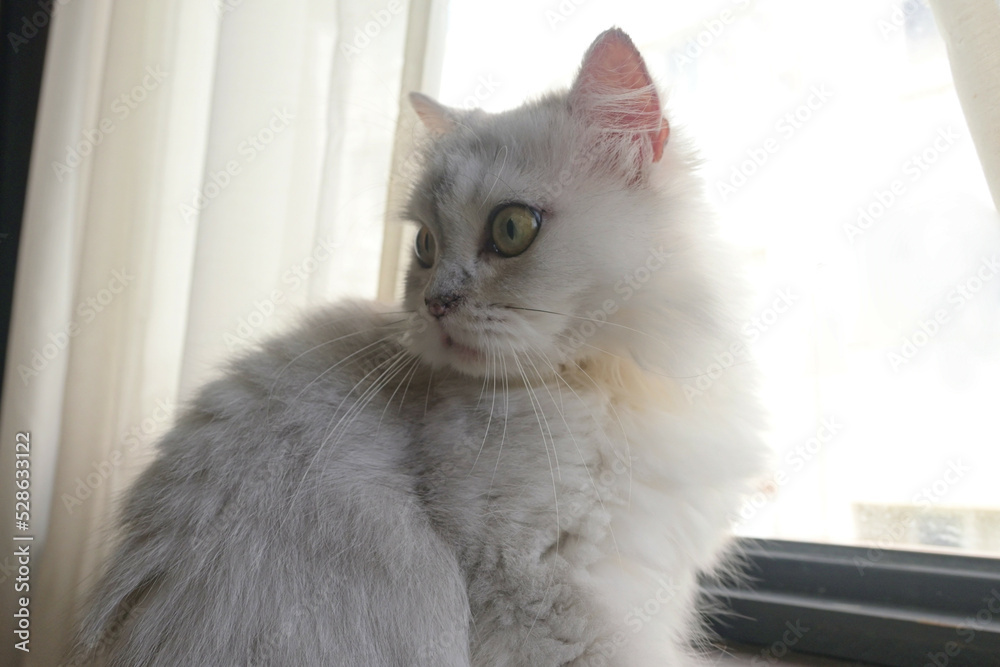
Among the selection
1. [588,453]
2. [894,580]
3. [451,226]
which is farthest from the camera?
[894,580]

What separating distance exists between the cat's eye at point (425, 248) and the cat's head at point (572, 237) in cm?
8

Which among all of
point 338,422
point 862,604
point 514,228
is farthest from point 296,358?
point 862,604

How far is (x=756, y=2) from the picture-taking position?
1.27 meters

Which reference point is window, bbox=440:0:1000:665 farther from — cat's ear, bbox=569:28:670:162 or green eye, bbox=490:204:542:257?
green eye, bbox=490:204:542:257

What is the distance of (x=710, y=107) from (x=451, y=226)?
69cm

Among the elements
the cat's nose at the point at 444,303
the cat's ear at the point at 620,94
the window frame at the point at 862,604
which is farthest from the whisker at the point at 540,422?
the window frame at the point at 862,604

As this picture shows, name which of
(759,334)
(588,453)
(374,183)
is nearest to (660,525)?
(588,453)

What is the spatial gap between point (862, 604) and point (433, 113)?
51.2 inches

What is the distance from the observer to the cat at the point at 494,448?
81cm

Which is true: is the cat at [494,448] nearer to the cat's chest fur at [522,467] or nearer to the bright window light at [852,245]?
the cat's chest fur at [522,467]

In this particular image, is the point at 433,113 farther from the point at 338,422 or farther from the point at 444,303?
the point at 338,422

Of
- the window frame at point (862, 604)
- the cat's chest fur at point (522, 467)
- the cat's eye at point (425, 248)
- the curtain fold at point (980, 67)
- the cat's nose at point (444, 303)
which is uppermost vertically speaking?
the curtain fold at point (980, 67)

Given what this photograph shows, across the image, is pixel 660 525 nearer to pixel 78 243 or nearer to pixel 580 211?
pixel 580 211

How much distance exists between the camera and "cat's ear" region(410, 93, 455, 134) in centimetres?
125
